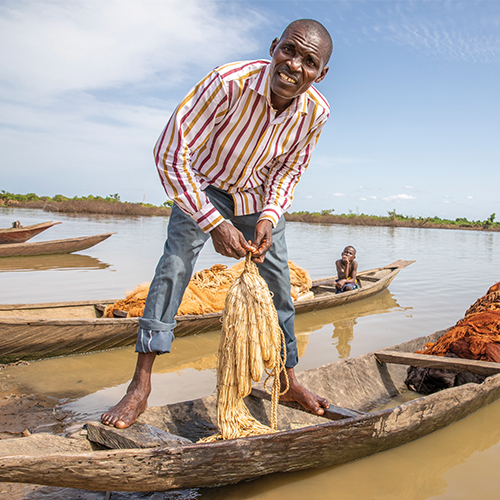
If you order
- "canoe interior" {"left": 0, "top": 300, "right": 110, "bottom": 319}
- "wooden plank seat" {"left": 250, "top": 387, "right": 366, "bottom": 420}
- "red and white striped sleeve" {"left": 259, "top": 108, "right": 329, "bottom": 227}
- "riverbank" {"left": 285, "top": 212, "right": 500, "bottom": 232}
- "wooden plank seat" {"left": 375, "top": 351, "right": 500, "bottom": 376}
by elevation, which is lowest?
"wooden plank seat" {"left": 250, "top": 387, "right": 366, "bottom": 420}

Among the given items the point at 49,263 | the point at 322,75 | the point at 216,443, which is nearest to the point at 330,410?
the point at 216,443

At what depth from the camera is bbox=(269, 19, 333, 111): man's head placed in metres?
1.88

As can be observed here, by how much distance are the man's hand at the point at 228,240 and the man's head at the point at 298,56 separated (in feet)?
2.10

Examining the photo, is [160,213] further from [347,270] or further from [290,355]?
[290,355]

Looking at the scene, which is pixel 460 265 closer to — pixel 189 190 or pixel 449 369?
pixel 449 369

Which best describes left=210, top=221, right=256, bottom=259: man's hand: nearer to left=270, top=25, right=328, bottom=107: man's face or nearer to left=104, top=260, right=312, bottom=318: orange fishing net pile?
left=270, top=25, right=328, bottom=107: man's face

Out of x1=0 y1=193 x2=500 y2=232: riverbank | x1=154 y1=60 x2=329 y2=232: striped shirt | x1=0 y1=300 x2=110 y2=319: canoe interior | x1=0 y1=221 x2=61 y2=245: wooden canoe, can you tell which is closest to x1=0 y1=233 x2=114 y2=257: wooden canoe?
x1=0 y1=221 x2=61 y2=245: wooden canoe

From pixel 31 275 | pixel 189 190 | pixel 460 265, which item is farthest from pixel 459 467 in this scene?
pixel 460 265

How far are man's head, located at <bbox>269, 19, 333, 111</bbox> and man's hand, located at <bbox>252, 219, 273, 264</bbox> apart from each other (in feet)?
1.99

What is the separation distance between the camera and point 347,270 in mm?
7051

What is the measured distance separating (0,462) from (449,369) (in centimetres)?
290

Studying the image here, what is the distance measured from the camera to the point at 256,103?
2.02 metres

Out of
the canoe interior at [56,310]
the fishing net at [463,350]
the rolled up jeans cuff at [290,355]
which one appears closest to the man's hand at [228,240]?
the rolled up jeans cuff at [290,355]

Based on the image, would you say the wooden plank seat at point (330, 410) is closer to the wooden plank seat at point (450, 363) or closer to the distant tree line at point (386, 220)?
the wooden plank seat at point (450, 363)
